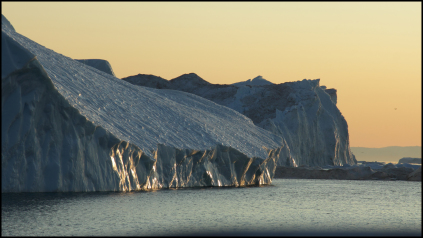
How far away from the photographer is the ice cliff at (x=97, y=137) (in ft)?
71.8

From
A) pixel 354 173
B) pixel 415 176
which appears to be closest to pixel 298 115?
pixel 354 173

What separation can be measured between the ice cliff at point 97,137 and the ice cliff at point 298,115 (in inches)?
1121

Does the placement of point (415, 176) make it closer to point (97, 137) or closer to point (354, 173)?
point (354, 173)

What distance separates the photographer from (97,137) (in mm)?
24250

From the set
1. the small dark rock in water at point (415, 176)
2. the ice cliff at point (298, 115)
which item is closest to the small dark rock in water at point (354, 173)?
the small dark rock in water at point (415, 176)

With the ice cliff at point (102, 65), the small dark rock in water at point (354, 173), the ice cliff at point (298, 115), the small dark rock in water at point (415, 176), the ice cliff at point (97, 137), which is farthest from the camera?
the ice cliff at point (298, 115)

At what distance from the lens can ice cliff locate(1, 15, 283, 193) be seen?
21.9 meters

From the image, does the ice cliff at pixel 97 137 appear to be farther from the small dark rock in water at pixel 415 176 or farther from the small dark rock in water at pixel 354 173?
the small dark rock in water at pixel 415 176

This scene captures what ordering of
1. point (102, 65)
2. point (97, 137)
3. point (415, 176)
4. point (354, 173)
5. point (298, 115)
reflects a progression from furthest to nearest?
point (298, 115) < point (354, 173) < point (102, 65) < point (415, 176) < point (97, 137)

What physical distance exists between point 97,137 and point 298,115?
45736 mm

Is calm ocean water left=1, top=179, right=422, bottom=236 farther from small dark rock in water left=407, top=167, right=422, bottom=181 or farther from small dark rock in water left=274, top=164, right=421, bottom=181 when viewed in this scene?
Answer: small dark rock in water left=274, top=164, right=421, bottom=181

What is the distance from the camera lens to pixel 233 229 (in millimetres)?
16422

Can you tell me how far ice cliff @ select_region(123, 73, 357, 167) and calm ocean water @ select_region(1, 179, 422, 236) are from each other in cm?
3706

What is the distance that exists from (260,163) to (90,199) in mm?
15944
